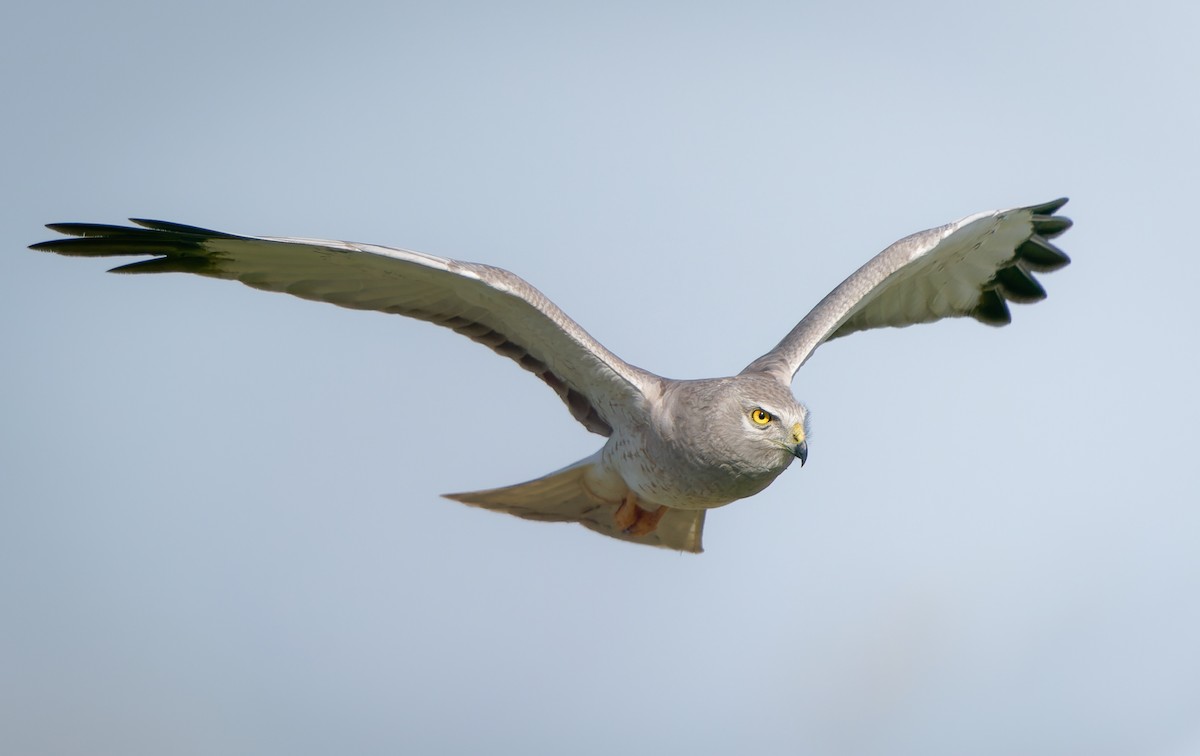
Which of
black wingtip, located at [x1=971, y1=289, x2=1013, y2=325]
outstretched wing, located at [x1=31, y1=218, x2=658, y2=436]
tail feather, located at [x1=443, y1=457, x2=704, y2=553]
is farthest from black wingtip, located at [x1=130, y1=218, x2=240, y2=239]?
black wingtip, located at [x1=971, y1=289, x2=1013, y2=325]

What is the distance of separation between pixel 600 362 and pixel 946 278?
3.18 metres

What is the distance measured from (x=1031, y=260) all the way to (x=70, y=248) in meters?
6.64

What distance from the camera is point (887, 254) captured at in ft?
30.1

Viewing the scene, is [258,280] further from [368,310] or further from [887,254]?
[887,254]

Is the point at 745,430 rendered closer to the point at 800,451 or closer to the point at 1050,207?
the point at 800,451

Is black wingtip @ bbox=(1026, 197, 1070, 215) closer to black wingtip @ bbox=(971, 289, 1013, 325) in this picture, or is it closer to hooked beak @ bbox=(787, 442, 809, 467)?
black wingtip @ bbox=(971, 289, 1013, 325)

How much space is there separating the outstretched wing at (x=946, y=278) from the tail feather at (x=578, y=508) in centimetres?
116

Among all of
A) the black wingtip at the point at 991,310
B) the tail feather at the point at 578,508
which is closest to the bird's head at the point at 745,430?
the tail feather at the point at 578,508

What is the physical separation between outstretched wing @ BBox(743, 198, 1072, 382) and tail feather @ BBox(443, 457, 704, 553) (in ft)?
3.81

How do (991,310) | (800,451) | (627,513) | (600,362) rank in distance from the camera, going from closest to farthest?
(800,451) → (600,362) → (627,513) → (991,310)

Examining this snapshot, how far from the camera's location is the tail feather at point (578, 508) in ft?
29.7

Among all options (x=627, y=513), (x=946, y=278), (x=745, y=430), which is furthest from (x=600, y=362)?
(x=946, y=278)

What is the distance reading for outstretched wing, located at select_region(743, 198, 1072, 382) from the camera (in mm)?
9039

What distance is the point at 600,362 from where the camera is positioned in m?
8.38
